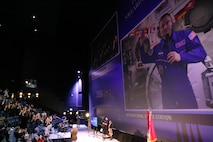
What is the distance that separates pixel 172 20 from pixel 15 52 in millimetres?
6629

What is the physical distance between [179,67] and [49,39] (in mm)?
7042

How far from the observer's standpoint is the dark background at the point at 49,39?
18.8 ft

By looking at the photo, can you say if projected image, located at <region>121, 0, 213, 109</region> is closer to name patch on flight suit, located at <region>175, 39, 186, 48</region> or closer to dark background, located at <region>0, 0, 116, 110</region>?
name patch on flight suit, located at <region>175, 39, 186, 48</region>

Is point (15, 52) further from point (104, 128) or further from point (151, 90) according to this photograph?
point (151, 90)

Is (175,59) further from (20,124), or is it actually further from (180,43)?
(20,124)

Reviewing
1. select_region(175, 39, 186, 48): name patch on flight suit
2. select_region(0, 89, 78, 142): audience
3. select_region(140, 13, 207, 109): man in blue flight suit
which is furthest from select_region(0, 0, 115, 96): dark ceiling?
select_region(175, 39, 186, 48): name patch on flight suit

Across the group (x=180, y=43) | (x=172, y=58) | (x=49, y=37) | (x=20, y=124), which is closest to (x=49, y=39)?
(x=49, y=37)

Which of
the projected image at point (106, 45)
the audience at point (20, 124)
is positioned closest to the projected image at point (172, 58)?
the projected image at point (106, 45)

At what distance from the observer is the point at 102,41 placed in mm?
6270

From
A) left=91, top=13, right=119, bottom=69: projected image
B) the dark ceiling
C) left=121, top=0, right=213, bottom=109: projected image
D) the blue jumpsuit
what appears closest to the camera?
left=121, top=0, right=213, bottom=109: projected image

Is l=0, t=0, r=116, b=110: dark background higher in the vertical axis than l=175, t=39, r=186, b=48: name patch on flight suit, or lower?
higher

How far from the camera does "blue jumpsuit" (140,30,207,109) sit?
7.64 feet

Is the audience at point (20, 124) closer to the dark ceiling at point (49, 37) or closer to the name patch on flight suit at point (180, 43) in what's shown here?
the dark ceiling at point (49, 37)

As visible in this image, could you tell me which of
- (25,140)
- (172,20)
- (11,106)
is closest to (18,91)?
(11,106)
